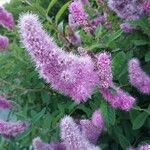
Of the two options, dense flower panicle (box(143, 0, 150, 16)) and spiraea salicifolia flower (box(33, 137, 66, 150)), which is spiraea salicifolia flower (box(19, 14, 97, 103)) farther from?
dense flower panicle (box(143, 0, 150, 16))

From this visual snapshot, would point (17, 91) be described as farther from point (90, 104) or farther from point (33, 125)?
point (90, 104)

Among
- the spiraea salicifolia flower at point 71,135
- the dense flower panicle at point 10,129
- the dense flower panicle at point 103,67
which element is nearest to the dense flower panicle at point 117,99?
the dense flower panicle at point 103,67

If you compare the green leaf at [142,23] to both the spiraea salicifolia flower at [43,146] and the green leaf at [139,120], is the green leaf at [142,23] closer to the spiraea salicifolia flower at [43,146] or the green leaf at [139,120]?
the green leaf at [139,120]

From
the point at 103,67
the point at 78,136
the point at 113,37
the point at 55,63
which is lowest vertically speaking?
the point at 113,37

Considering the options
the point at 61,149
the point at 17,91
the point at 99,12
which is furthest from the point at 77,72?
the point at 99,12

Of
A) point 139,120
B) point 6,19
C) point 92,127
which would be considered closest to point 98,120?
point 92,127

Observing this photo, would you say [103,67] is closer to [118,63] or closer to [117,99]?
[117,99]

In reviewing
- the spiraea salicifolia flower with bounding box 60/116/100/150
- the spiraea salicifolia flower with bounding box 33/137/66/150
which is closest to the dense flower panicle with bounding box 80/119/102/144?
the spiraea salicifolia flower with bounding box 33/137/66/150
